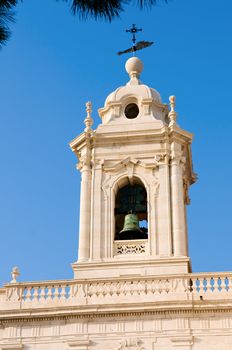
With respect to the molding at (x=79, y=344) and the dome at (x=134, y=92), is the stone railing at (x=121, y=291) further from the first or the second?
the dome at (x=134, y=92)

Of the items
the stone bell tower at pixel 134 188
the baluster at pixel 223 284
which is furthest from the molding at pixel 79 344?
the baluster at pixel 223 284

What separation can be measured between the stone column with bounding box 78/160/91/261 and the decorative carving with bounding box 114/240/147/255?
0.99m

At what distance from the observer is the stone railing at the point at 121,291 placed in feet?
77.4

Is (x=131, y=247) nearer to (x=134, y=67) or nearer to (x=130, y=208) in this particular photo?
(x=130, y=208)

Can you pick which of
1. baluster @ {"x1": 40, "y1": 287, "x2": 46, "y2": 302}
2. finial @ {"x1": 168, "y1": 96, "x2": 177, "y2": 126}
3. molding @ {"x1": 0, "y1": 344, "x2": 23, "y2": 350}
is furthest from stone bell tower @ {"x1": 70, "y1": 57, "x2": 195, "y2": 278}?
molding @ {"x1": 0, "y1": 344, "x2": 23, "y2": 350}

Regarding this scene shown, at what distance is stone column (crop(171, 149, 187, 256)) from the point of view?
2583 centimetres

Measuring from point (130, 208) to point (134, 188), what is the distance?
2.47ft

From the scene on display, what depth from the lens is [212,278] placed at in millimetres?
23922

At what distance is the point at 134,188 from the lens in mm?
27594

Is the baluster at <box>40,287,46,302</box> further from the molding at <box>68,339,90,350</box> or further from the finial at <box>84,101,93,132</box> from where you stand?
the finial at <box>84,101,93,132</box>

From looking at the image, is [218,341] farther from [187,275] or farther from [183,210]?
[183,210]

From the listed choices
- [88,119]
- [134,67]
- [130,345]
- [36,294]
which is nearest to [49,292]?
[36,294]

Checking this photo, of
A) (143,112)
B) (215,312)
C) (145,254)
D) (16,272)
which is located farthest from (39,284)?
→ (143,112)

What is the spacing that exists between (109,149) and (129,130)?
0.97 m
